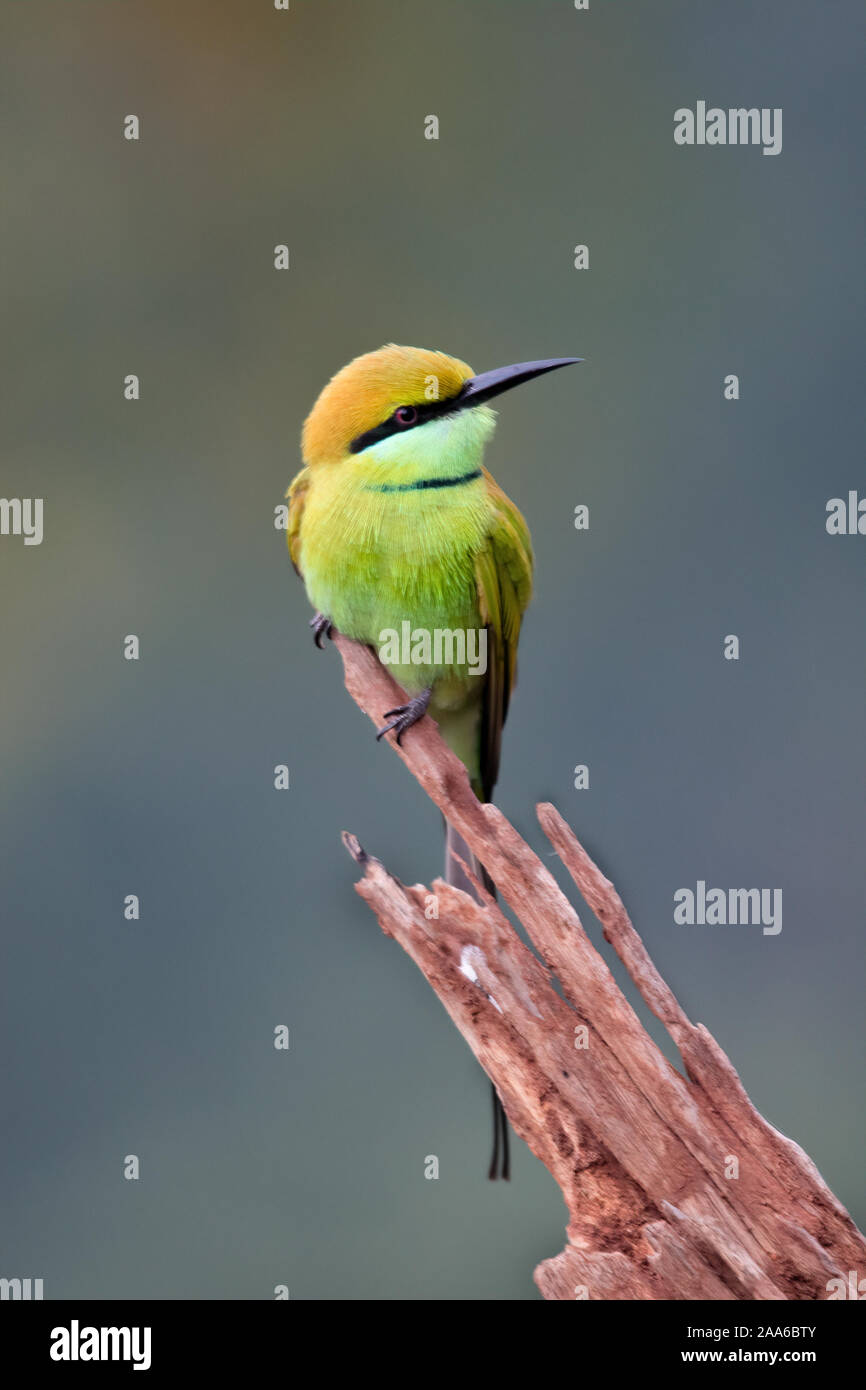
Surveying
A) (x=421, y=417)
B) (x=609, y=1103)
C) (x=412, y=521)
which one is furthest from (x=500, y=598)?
(x=609, y=1103)

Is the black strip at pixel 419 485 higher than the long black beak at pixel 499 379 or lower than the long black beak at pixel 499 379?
lower

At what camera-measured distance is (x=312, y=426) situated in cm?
262

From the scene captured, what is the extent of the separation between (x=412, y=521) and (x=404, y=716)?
1.21 feet

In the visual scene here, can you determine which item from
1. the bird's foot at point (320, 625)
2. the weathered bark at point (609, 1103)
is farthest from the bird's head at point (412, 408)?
the weathered bark at point (609, 1103)

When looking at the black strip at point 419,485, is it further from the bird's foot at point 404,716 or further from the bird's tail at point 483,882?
the bird's tail at point 483,882

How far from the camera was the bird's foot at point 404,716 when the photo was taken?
249 cm

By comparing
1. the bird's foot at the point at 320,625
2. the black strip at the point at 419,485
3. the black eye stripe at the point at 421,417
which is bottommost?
the bird's foot at the point at 320,625

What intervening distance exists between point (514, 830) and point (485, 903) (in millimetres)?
129

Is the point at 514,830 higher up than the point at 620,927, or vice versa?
the point at 514,830

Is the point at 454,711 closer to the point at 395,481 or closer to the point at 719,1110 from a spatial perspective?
the point at 395,481

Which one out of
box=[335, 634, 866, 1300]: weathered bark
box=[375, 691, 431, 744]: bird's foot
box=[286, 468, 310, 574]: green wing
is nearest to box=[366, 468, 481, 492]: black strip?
box=[286, 468, 310, 574]: green wing

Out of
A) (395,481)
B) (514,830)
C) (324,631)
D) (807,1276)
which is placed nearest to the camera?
(807,1276)

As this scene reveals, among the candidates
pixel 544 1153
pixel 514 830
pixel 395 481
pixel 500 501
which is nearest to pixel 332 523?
pixel 395 481

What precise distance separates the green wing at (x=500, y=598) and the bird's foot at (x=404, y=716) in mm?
253
